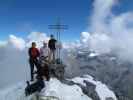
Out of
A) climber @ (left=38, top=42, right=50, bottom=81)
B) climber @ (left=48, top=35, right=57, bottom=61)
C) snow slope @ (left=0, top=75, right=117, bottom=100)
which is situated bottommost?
snow slope @ (left=0, top=75, right=117, bottom=100)

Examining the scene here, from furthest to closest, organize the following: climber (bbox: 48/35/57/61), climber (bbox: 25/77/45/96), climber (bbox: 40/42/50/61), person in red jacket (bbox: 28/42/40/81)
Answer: climber (bbox: 48/35/57/61) → climber (bbox: 40/42/50/61) → climber (bbox: 25/77/45/96) → person in red jacket (bbox: 28/42/40/81)

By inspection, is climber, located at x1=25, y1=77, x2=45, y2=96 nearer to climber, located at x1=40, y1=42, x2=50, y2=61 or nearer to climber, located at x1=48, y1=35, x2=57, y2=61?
climber, located at x1=40, y1=42, x2=50, y2=61

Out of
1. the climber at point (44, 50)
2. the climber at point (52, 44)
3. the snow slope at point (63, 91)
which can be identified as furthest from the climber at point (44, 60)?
the climber at point (52, 44)

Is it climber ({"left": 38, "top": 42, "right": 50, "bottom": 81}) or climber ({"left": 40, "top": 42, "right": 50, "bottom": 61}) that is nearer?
climber ({"left": 38, "top": 42, "right": 50, "bottom": 81})

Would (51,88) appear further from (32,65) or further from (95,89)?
(95,89)

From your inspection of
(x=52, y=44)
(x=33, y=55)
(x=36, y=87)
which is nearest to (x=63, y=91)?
(x=36, y=87)

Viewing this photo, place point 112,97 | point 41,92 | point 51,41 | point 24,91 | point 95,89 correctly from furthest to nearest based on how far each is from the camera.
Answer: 1. point 112,97
2. point 95,89
3. point 51,41
4. point 24,91
5. point 41,92

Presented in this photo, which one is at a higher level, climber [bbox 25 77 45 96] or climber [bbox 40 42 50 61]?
climber [bbox 40 42 50 61]

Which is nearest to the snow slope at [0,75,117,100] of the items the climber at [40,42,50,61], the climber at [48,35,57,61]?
the climber at [40,42,50,61]

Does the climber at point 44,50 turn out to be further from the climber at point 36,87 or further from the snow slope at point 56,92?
the snow slope at point 56,92

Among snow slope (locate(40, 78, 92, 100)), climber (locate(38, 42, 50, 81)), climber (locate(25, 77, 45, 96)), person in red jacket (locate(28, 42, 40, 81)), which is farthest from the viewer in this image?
climber (locate(38, 42, 50, 81))

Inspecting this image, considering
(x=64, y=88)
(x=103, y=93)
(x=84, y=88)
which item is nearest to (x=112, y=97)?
(x=103, y=93)

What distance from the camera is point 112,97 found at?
39.5 meters

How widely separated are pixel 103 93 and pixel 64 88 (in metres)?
10.7
